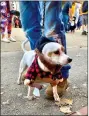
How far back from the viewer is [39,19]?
249 centimetres

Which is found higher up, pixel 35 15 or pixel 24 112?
pixel 35 15

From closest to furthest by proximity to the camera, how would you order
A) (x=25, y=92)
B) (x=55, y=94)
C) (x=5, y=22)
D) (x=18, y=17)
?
(x=55, y=94), (x=25, y=92), (x=18, y=17), (x=5, y=22)

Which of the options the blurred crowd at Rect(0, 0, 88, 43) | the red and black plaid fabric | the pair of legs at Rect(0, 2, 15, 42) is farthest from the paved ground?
the pair of legs at Rect(0, 2, 15, 42)

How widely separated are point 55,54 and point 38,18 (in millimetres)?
502

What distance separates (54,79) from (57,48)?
1.13 feet

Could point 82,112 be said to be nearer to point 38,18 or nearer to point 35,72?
point 35,72

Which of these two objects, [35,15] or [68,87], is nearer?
[35,15]

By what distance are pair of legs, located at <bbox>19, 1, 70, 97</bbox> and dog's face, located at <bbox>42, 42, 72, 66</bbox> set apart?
0.23m

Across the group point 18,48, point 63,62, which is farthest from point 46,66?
point 18,48

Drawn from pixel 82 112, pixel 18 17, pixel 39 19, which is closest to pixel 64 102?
pixel 82 112

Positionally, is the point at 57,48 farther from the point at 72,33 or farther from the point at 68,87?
the point at 72,33

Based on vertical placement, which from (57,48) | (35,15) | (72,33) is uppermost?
(35,15)

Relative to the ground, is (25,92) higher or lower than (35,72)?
lower

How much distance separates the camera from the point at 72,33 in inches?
304
